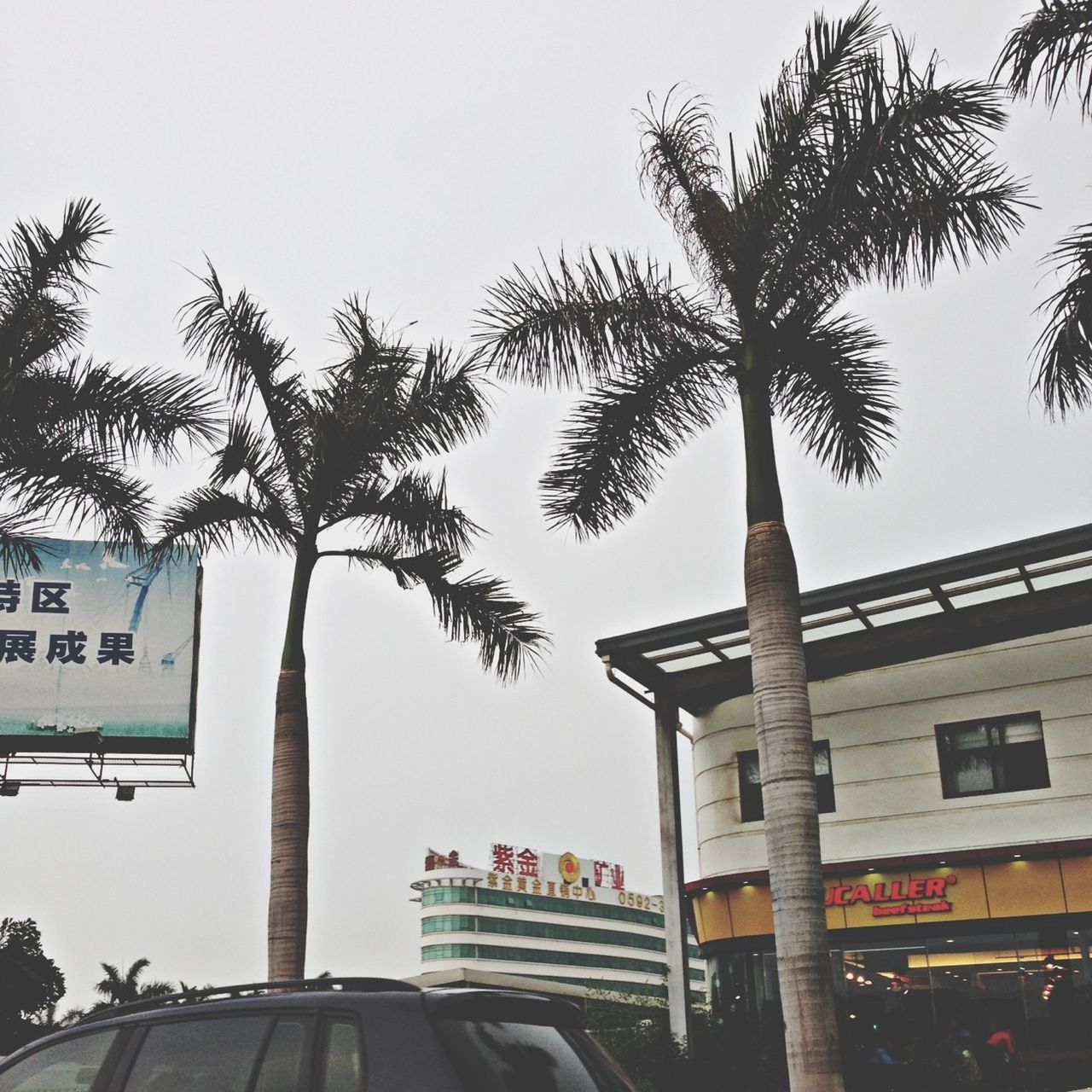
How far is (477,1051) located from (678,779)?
53.7 feet

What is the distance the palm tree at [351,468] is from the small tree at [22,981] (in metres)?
21.0

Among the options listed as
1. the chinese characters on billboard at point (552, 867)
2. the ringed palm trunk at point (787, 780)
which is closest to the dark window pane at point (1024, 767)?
the ringed palm trunk at point (787, 780)

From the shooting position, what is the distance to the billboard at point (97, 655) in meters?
25.0

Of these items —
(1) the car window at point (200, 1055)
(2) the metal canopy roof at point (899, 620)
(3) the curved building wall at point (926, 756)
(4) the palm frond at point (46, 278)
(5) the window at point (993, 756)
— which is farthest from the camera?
(5) the window at point (993, 756)

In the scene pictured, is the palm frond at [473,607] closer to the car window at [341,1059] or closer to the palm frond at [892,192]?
the palm frond at [892,192]

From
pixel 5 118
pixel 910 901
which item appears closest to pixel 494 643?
pixel 910 901

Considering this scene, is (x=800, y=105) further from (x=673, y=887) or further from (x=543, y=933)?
(x=543, y=933)

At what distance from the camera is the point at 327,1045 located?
14.3 feet

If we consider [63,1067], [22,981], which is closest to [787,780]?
[63,1067]

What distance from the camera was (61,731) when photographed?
24969 millimetres

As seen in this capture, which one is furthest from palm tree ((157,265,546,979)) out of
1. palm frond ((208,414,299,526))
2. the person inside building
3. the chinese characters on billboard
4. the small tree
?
the chinese characters on billboard

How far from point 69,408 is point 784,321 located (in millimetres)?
7759

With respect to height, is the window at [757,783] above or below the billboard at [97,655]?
below

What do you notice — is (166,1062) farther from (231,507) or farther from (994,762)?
(994,762)
